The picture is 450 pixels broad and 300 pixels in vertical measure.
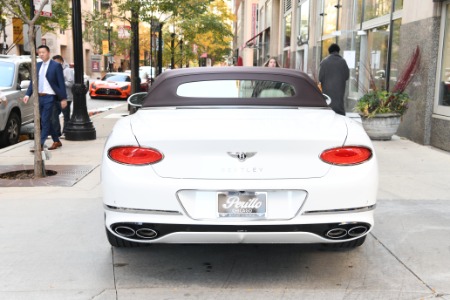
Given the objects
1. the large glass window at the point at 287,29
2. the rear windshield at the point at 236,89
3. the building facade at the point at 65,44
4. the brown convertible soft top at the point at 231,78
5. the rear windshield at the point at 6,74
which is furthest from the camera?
the building facade at the point at 65,44

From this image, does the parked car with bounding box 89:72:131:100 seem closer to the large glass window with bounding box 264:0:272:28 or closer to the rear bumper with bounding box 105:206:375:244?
the large glass window with bounding box 264:0:272:28

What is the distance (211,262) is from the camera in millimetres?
4180

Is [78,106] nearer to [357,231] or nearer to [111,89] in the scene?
[357,231]

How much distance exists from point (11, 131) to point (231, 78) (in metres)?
7.46

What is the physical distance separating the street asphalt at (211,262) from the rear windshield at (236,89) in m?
1.33

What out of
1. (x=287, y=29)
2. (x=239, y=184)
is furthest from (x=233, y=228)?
(x=287, y=29)

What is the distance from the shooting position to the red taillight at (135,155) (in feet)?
11.3

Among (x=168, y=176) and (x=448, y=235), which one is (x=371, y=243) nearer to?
(x=448, y=235)

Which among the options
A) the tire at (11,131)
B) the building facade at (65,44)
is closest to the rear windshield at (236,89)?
the tire at (11,131)

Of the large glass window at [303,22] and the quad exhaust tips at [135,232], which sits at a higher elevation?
the large glass window at [303,22]

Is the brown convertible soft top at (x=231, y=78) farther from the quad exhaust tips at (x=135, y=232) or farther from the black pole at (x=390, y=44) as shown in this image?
the black pole at (x=390, y=44)

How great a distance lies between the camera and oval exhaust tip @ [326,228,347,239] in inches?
136

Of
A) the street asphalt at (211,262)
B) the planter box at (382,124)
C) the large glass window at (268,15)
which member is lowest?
the street asphalt at (211,262)

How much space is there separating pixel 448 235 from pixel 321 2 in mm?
17254
